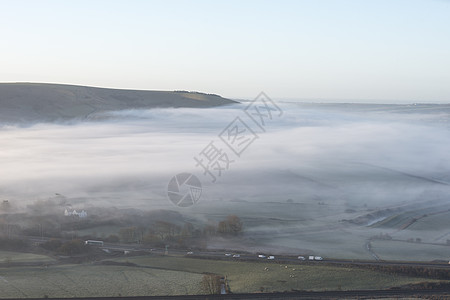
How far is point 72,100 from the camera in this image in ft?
376

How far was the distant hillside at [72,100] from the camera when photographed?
104875mm

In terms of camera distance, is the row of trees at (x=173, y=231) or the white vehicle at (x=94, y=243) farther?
the row of trees at (x=173, y=231)

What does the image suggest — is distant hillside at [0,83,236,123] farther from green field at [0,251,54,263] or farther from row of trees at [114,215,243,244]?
green field at [0,251,54,263]

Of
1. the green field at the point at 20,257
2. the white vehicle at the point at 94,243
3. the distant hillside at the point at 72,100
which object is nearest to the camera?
the green field at the point at 20,257

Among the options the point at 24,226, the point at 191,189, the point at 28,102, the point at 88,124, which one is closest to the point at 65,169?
the point at 191,189

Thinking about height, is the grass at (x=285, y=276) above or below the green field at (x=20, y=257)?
below

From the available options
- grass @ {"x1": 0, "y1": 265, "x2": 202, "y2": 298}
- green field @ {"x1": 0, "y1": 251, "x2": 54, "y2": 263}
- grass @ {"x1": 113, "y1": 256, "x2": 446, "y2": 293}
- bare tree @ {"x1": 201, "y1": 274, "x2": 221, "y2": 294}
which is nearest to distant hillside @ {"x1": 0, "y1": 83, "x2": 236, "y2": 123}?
green field @ {"x1": 0, "y1": 251, "x2": 54, "y2": 263}

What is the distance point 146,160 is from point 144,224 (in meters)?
33.1

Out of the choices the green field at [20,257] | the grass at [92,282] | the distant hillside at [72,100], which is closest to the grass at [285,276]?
the grass at [92,282]

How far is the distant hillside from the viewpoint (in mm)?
104875

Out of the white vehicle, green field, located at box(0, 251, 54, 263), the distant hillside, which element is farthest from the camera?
the distant hillside

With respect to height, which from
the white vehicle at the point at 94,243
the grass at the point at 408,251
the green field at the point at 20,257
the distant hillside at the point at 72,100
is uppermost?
the distant hillside at the point at 72,100

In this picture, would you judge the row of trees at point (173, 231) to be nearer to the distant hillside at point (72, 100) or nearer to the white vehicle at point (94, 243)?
the white vehicle at point (94, 243)

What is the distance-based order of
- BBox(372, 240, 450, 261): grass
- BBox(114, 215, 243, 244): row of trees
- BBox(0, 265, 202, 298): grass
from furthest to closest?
BBox(114, 215, 243, 244): row of trees
BBox(372, 240, 450, 261): grass
BBox(0, 265, 202, 298): grass
